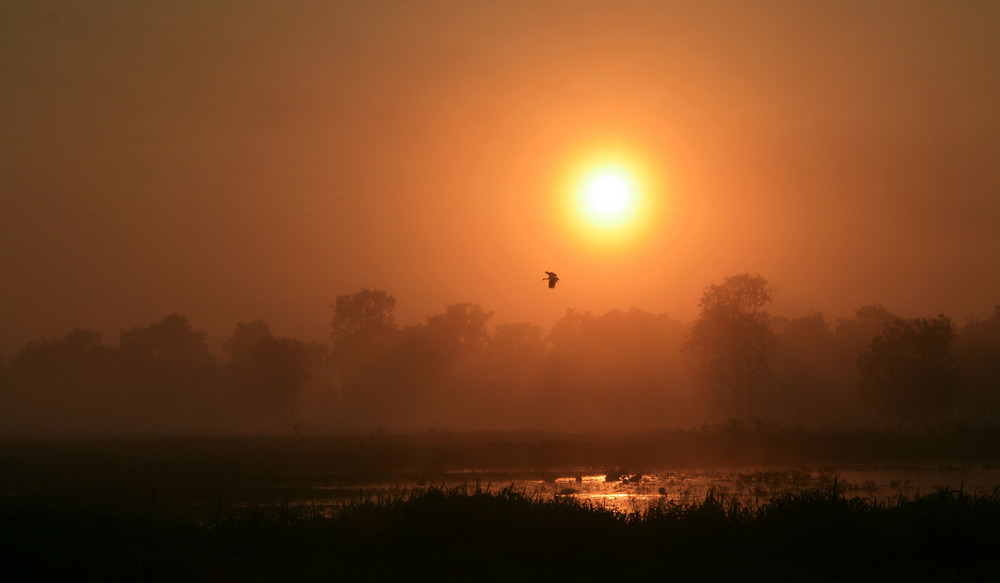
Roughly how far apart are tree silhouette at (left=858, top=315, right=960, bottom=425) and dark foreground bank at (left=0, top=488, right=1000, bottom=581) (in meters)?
55.1

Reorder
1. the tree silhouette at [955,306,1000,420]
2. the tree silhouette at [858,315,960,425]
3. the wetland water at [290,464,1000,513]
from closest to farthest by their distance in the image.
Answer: the wetland water at [290,464,1000,513]
the tree silhouette at [858,315,960,425]
the tree silhouette at [955,306,1000,420]

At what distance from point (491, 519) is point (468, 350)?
9588 cm

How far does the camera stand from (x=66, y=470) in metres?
40.6

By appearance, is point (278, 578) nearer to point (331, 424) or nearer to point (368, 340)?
point (368, 340)

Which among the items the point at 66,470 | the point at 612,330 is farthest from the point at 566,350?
the point at 66,470

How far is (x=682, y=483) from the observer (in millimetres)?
32500

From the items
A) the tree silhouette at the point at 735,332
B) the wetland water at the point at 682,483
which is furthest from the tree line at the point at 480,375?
the wetland water at the point at 682,483

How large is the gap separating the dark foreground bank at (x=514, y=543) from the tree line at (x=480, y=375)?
62.1 metres

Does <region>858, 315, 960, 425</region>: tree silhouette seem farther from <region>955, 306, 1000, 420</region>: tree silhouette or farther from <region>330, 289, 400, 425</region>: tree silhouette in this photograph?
<region>330, 289, 400, 425</region>: tree silhouette

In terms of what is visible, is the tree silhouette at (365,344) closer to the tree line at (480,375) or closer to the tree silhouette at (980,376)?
the tree line at (480,375)

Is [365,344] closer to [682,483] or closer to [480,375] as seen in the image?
[480,375]

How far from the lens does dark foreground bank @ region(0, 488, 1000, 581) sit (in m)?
15.3

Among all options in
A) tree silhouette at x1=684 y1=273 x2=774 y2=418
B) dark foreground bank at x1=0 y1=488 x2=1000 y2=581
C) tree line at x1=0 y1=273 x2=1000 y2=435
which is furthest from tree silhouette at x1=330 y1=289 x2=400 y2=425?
dark foreground bank at x1=0 y1=488 x2=1000 y2=581

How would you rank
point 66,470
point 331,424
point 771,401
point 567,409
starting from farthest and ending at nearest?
point 331,424 → point 567,409 → point 771,401 → point 66,470
